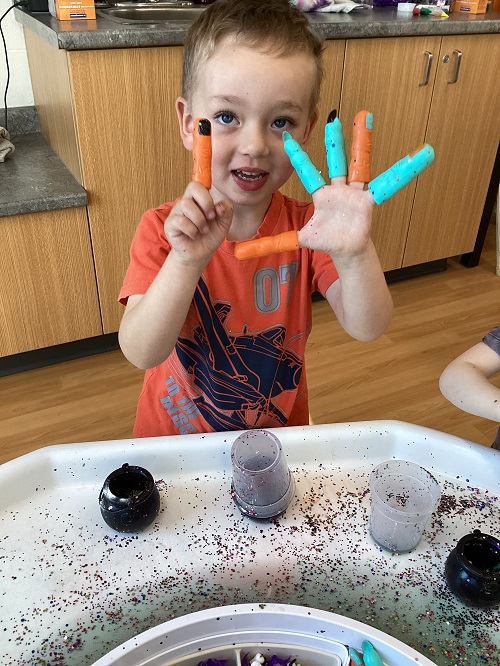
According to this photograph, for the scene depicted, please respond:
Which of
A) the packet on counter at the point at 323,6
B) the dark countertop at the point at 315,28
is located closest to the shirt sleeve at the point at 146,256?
the dark countertop at the point at 315,28

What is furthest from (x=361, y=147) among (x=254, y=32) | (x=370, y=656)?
(x=370, y=656)

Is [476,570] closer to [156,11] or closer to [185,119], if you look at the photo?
[185,119]

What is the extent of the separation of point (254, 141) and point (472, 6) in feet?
6.53

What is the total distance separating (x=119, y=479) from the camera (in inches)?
26.1

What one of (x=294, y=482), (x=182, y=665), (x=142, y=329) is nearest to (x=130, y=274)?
(x=142, y=329)

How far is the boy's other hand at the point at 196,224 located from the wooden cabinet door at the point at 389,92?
1.39m

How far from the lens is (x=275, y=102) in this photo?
0.69 metres

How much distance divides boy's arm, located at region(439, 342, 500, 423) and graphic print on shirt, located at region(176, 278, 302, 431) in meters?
0.24

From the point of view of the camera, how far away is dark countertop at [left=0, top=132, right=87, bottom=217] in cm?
162

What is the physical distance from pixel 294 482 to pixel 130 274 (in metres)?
0.35

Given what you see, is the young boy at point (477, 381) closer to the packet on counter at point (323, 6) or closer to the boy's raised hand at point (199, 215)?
the boy's raised hand at point (199, 215)

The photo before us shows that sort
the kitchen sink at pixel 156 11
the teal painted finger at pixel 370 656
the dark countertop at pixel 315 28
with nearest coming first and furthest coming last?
the teal painted finger at pixel 370 656 → the dark countertop at pixel 315 28 → the kitchen sink at pixel 156 11

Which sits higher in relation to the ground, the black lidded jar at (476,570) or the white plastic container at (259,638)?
the black lidded jar at (476,570)

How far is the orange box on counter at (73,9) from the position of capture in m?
1.62
